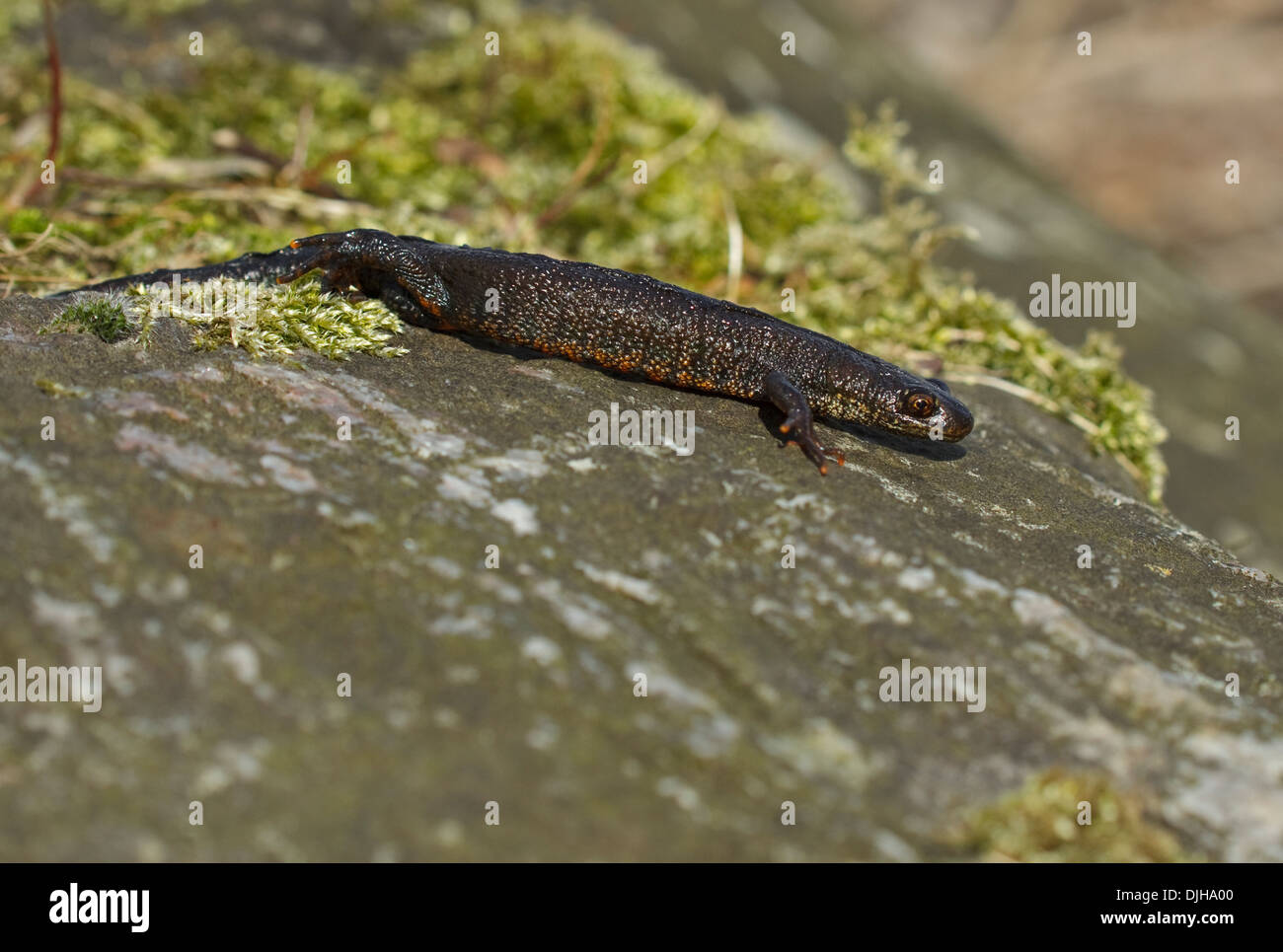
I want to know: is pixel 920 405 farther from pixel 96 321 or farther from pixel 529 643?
pixel 96 321

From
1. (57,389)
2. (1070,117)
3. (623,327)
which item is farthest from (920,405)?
(1070,117)

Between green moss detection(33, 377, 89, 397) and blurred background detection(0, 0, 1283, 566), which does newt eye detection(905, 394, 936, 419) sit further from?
green moss detection(33, 377, 89, 397)

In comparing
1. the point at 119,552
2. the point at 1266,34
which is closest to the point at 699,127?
the point at 119,552

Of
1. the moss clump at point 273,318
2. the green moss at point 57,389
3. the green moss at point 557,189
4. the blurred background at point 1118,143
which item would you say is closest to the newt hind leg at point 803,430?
the moss clump at point 273,318

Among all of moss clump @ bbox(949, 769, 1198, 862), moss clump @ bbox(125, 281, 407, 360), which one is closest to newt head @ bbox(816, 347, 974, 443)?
moss clump @ bbox(125, 281, 407, 360)

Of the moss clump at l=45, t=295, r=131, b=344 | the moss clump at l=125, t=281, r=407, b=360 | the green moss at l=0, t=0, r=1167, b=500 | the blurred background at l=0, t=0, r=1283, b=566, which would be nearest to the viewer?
the moss clump at l=45, t=295, r=131, b=344
